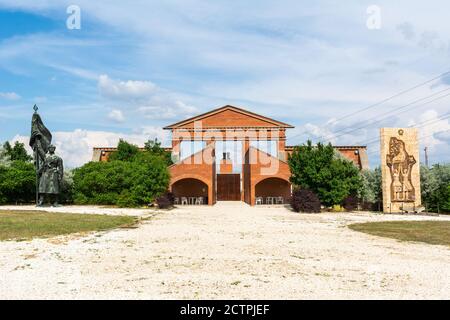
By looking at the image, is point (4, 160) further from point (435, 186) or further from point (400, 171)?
point (435, 186)

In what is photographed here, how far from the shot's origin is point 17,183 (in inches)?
1099

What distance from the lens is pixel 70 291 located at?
5664mm

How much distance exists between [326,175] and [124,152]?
20.9 m

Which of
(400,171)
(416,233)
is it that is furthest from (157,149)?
(416,233)

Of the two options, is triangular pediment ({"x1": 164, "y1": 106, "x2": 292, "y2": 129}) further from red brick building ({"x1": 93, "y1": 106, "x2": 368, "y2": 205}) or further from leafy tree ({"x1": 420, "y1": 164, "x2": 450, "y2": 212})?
leafy tree ({"x1": 420, "y1": 164, "x2": 450, "y2": 212})

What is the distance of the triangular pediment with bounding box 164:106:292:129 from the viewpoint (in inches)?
1661

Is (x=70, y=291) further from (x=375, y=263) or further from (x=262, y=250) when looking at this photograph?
(x=375, y=263)

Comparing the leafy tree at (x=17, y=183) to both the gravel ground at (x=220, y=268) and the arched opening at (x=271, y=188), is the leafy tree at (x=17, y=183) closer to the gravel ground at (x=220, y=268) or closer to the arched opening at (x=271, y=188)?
the gravel ground at (x=220, y=268)

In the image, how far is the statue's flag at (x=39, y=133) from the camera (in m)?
24.6

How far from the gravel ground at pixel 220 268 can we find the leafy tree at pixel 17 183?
63.3 feet

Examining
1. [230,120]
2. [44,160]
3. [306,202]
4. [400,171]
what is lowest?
[306,202]

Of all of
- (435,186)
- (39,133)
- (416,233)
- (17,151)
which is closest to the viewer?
(416,233)
